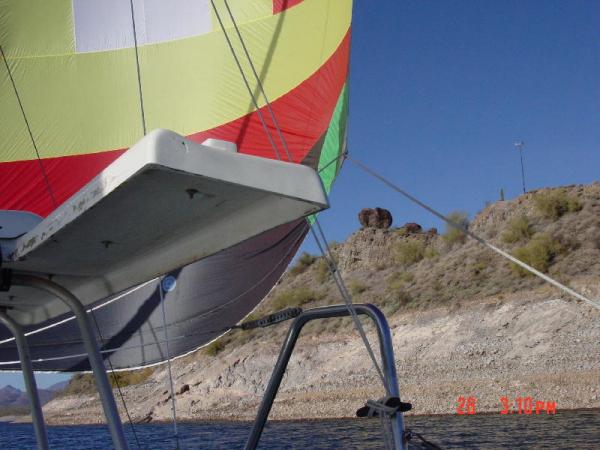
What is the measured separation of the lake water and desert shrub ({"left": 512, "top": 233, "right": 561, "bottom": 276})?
1011 centimetres

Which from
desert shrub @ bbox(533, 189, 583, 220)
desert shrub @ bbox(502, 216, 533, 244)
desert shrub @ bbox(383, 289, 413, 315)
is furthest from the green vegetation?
desert shrub @ bbox(533, 189, 583, 220)

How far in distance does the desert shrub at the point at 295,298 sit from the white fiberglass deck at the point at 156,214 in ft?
125

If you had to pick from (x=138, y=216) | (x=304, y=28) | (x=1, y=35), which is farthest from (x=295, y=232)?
(x=138, y=216)

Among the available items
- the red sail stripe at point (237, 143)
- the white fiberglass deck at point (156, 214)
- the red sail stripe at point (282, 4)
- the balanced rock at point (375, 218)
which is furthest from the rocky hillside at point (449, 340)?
the white fiberglass deck at point (156, 214)

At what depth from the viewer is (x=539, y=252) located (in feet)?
102

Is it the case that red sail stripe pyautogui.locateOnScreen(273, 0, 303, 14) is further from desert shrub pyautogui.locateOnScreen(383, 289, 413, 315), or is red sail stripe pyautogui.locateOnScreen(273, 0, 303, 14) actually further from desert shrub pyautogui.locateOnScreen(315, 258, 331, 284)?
desert shrub pyautogui.locateOnScreen(315, 258, 331, 284)

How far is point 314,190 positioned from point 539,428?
17.0m

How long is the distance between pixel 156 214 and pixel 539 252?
30.8 meters

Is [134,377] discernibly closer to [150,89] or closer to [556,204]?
[556,204]

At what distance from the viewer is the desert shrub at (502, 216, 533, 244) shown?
3569cm

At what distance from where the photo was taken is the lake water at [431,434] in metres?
15.5

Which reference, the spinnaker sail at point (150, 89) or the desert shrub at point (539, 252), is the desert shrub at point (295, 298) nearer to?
the desert shrub at point (539, 252)


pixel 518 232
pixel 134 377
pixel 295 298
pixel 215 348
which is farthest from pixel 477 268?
pixel 134 377

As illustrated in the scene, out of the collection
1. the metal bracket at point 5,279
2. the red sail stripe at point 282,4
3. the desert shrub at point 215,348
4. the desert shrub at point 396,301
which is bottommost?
the metal bracket at point 5,279
